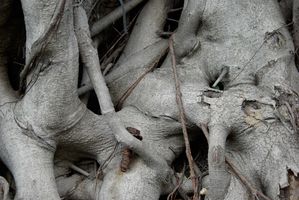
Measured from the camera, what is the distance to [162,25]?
2580 millimetres

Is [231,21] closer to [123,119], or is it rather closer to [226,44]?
[226,44]

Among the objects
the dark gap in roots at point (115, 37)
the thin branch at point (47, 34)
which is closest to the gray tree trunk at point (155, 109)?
the thin branch at point (47, 34)

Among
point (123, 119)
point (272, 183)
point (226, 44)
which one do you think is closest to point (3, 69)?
point (123, 119)

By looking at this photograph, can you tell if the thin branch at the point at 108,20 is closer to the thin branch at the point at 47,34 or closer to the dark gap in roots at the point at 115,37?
the dark gap in roots at the point at 115,37

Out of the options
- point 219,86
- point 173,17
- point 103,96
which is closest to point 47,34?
point 103,96

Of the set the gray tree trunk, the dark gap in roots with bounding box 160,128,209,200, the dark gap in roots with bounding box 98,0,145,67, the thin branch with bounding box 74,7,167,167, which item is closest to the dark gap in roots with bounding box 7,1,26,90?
the gray tree trunk

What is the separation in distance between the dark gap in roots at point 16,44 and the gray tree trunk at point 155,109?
0.01 meters

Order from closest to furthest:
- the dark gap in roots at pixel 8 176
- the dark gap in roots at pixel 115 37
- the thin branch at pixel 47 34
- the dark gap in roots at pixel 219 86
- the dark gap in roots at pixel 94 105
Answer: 1. the thin branch at pixel 47 34
2. the dark gap in roots at pixel 8 176
3. the dark gap in roots at pixel 219 86
4. the dark gap in roots at pixel 94 105
5. the dark gap in roots at pixel 115 37

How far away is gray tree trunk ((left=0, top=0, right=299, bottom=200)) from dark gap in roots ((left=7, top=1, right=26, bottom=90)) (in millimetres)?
11

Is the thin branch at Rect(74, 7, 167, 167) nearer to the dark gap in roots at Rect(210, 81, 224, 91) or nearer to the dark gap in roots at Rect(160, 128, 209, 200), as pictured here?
the dark gap in roots at Rect(160, 128, 209, 200)

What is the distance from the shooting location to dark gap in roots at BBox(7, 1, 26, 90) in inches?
88.1

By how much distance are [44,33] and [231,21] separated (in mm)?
704

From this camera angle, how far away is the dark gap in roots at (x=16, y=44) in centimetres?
224

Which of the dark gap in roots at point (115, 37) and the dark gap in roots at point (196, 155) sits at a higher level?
the dark gap in roots at point (115, 37)
